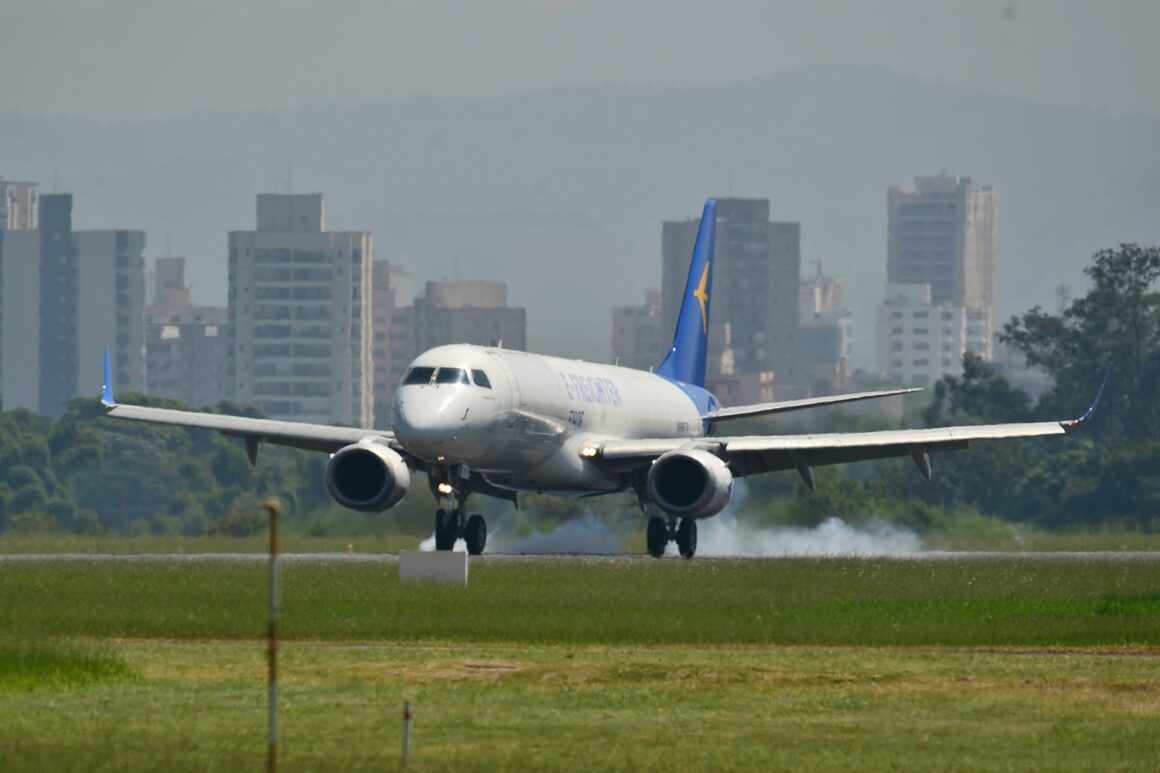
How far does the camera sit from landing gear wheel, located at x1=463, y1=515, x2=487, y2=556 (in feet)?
189

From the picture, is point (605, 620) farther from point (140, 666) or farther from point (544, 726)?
point (544, 726)

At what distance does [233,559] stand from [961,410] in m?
62.3

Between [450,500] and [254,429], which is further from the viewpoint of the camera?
[254,429]

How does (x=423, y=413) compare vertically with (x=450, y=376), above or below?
below

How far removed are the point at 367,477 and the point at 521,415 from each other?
322 centimetres

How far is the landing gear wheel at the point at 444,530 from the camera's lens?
55.8m

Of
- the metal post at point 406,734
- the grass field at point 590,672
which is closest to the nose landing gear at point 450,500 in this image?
the grass field at point 590,672

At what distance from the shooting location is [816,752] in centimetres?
2555

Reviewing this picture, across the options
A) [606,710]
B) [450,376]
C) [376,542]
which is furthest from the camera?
[376,542]

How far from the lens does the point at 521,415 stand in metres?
56.9

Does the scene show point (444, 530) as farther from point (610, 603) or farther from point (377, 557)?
point (610, 603)

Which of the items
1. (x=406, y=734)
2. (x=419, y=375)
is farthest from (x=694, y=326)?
(x=406, y=734)

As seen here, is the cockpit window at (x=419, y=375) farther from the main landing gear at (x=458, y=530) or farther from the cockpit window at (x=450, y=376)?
the main landing gear at (x=458, y=530)

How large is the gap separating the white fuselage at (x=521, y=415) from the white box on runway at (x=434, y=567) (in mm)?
6187
